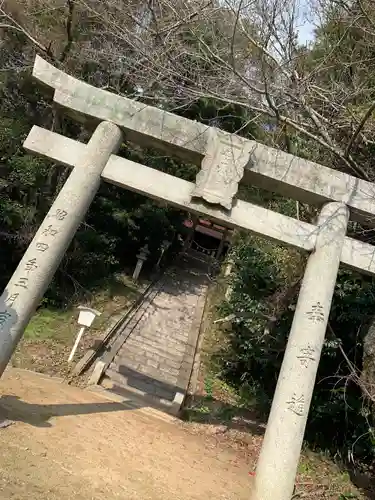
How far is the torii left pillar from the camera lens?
17.6 feet

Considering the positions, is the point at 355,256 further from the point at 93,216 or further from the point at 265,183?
the point at 93,216

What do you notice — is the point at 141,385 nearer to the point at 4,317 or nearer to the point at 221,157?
the point at 4,317

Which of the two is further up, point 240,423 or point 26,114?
point 26,114

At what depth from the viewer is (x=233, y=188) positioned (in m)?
5.96

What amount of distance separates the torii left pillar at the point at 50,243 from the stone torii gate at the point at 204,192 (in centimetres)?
1

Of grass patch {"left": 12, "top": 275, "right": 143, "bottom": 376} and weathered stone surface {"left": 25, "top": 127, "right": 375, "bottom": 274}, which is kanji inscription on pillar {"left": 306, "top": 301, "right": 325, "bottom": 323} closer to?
weathered stone surface {"left": 25, "top": 127, "right": 375, "bottom": 274}

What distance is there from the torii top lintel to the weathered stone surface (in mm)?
214

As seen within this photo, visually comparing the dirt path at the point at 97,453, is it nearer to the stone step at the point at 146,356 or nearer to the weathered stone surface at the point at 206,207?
the stone step at the point at 146,356

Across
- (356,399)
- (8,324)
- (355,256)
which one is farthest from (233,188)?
(356,399)

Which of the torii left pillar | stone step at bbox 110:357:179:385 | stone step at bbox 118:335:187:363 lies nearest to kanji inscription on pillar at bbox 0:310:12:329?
the torii left pillar

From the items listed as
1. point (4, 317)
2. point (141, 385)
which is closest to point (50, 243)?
point (4, 317)

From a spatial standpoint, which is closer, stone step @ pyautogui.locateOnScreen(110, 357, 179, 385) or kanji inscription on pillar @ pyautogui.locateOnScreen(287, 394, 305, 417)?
kanji inscription on pillar @ pyautogui.locateOnScreen(287, 394, 305, 417)

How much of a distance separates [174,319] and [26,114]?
7.84 m

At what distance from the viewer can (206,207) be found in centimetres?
598
